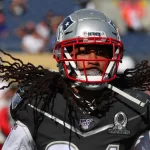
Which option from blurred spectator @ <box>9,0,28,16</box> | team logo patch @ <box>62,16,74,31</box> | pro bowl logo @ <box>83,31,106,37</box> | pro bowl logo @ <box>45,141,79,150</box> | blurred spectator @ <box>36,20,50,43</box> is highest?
blurred spectator @ <box>9,0,28,16</box>

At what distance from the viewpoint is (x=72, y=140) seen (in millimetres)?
2244

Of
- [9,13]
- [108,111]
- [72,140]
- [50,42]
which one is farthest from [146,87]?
[9,13]

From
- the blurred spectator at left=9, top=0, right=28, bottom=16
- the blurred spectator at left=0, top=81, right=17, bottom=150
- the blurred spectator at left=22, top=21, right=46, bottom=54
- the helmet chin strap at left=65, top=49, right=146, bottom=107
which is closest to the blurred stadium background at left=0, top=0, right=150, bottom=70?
the blurred spectator at left=9, top=0, right=28, bottom=16

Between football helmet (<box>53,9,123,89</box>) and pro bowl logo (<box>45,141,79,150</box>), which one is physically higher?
football helmet (<box>53,9,123,89</box>)

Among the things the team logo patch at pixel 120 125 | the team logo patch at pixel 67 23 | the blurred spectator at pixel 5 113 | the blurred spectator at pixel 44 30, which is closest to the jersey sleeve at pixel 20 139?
the team logo patch at pixel 120 125

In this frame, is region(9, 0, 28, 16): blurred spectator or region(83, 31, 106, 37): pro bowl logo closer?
region(83, 31, 106, 37): pro bowl logo

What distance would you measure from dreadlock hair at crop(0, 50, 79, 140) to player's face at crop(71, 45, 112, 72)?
0.15 meters

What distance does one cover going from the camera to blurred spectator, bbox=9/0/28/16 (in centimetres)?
994

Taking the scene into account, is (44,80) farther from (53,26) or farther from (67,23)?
(53,26)

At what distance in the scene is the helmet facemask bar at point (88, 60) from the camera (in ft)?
7.22

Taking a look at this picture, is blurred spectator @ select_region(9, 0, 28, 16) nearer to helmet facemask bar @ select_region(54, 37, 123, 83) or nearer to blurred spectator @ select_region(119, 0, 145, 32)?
blurred spectator @ select_region(119, 0, 145, 32)

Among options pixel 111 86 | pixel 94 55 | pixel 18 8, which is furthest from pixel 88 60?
pixel 18 8

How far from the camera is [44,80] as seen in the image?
2305mm

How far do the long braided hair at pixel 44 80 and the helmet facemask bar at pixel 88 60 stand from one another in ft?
0.30
